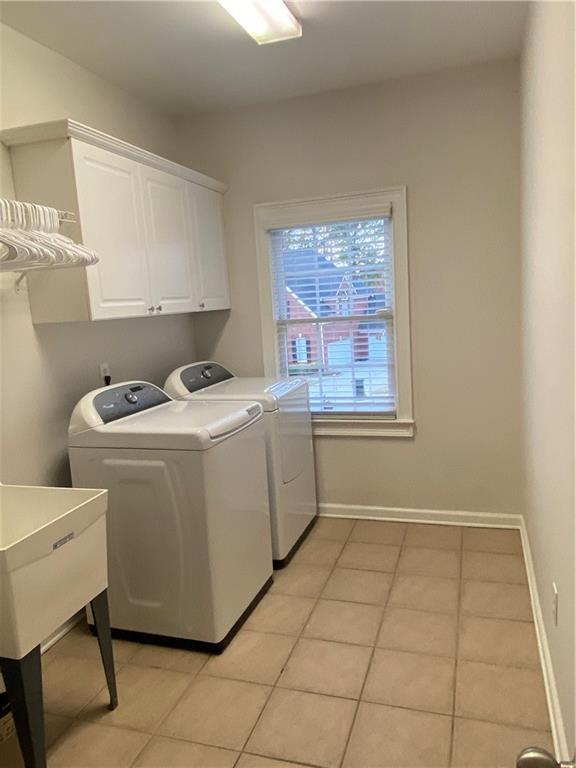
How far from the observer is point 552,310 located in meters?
1.72

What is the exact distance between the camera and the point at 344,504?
3572mm

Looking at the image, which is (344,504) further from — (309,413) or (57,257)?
(57,257)

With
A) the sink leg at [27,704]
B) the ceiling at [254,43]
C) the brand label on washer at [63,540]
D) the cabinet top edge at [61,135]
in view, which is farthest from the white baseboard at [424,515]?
the ceiling at [254,43]

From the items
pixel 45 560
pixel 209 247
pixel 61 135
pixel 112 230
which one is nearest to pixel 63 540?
pixel 45 560

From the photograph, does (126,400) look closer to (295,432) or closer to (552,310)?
(295,432)

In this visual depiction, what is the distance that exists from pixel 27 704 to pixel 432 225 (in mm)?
2847

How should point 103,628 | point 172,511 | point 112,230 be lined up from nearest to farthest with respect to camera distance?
point 103,628 < point 172,511 < point 112,230

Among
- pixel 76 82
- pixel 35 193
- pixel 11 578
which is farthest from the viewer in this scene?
pixel 76 82

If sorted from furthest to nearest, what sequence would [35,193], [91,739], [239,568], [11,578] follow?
[239,568] < [35,193] < [91,739] < [11,578]

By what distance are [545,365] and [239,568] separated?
149 centimetres

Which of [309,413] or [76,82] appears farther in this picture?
[309,413]

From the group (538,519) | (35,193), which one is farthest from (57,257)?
(538,519)

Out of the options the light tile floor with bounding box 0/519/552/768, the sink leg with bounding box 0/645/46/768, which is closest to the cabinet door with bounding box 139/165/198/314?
the light tile floor with bounding box 0/519/552/768

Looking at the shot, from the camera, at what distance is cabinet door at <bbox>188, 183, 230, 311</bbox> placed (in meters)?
3.16
